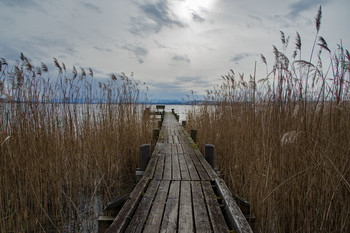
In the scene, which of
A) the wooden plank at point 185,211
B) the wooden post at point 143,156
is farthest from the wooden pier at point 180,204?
the wooden post at point 143,156

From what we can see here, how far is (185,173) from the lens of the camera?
277 cm

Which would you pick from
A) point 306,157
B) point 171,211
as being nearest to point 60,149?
point 171,211

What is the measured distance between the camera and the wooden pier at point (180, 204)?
5.13ft

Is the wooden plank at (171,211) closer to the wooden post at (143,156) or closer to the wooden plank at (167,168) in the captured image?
the wooden plank at (167,168)

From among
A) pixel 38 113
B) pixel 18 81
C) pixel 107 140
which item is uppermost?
pixel 18 81

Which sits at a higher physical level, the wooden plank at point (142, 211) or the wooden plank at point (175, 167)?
the wooden plank at point (175, 167)

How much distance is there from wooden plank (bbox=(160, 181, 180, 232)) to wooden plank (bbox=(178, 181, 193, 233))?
0.15 ft

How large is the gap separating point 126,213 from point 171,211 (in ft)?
1.37

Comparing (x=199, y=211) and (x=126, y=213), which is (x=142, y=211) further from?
(x=199, y=211)

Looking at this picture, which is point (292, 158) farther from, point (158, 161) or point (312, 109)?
point (158, 161)

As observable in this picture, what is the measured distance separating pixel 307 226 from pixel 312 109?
1044 mm

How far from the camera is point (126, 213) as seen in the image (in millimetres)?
1665

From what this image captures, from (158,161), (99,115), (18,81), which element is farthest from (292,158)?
(99,115)

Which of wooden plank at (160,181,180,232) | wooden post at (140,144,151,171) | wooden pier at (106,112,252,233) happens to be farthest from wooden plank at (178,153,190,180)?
wooden post at (140,144,151,171)
